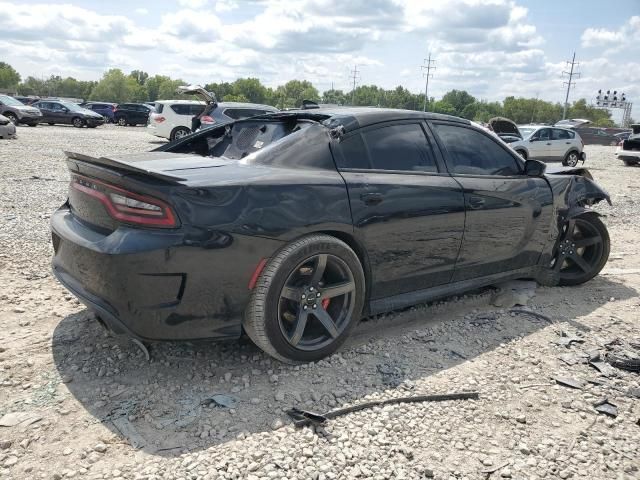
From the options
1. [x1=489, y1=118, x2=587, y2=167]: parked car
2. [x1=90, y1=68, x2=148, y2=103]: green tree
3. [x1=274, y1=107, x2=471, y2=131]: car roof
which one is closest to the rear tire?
[x1=489, y1=118, x2=587, y2=167]: parked car

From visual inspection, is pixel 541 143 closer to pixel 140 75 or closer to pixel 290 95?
pixel 290 95

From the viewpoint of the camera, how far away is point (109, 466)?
234 cm

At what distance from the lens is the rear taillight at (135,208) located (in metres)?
2.70

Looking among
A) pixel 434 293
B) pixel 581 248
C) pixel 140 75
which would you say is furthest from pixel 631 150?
pixel 140 75

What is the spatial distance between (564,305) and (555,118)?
391 ft

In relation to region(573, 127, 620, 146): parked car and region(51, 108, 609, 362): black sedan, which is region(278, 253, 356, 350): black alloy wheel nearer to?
region(51, 108, 609, 362): black sedan

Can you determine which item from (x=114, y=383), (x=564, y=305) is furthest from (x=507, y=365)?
(x=114, y=383)

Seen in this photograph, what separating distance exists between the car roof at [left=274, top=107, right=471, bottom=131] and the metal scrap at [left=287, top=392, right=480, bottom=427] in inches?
67.7

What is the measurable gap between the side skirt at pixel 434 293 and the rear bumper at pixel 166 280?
102 centimetres

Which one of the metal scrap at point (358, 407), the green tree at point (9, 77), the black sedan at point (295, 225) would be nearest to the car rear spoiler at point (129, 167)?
the black sedan at point (295, 225)

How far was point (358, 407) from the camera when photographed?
9.36 ft

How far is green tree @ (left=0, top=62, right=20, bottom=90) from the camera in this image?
120 m

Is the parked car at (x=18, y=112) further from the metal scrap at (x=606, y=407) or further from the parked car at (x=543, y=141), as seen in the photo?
the metal scrap at (x=606, y=407)

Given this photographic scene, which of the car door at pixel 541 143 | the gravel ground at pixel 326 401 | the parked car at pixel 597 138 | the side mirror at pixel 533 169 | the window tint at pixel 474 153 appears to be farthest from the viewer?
the parked car at pixel 597 138
